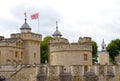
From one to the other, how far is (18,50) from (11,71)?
915 cm

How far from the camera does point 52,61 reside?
46.6 metres

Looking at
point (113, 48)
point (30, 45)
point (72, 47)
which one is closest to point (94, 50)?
point (113, 48)

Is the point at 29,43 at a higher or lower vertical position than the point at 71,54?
higher

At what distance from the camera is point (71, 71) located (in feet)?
131

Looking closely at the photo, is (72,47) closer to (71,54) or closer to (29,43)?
(71,54)

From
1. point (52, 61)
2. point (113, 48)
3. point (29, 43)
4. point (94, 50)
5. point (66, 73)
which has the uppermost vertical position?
point (113, 48)

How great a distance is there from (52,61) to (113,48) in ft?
99.0

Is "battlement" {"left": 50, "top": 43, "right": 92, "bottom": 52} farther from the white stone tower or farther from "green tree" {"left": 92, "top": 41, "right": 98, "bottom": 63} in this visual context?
"green tree" {"left": 92, "top": 41, "right": 98, "bottom": 63}

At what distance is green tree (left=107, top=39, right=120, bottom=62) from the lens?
74.2 metres

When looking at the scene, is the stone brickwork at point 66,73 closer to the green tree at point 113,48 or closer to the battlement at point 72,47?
the battlement at point 72,47

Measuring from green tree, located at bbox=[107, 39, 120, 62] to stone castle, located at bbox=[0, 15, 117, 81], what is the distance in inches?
504

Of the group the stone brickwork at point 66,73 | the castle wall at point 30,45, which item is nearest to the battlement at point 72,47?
the stone brickwork at point 66,73

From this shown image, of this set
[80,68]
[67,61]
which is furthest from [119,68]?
[67,61]

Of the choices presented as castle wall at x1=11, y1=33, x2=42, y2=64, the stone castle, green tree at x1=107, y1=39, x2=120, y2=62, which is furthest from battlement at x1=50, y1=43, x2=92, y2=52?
green tree at x1=107, y1=39, x2=120, y2=62
